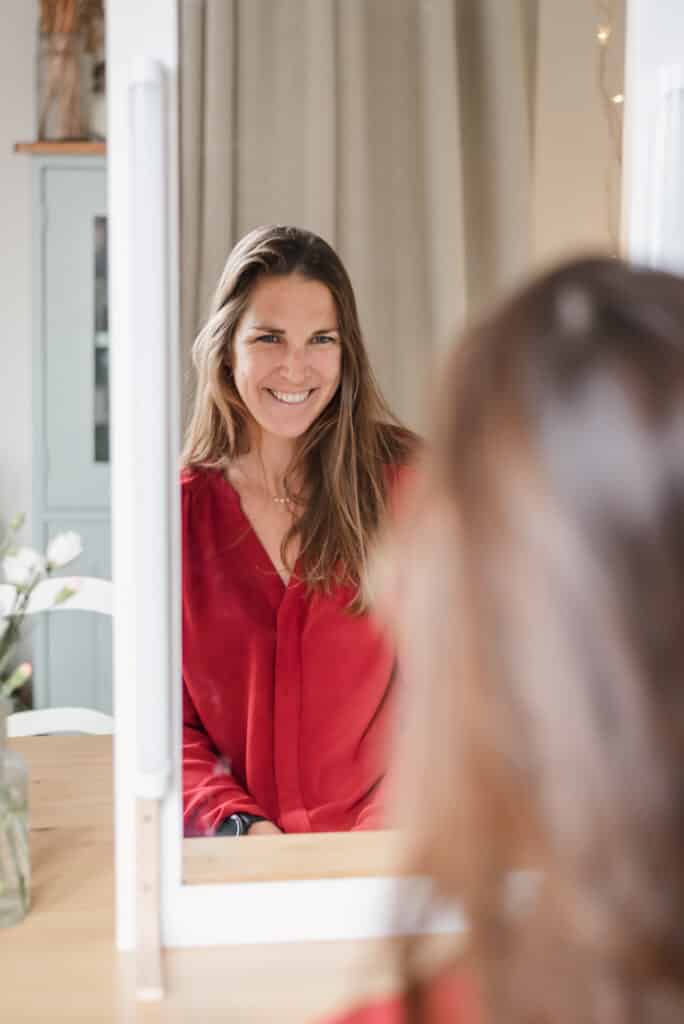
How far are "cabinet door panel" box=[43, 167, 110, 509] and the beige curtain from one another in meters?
2.13

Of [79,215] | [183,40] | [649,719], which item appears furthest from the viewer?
[79,215]

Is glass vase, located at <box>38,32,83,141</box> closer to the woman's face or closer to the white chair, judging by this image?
the white chair

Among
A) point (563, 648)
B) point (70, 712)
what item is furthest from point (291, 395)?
point (70, 712)

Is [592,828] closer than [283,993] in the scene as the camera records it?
Yes

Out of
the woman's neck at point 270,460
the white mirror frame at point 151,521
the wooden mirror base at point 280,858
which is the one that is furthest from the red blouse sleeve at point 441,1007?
the woman's neck at point 270,460

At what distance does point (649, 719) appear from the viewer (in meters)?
0.37

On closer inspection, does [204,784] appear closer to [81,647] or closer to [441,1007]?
[441,1007]

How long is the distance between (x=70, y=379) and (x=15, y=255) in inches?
21.4

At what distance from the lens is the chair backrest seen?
178 centimetres

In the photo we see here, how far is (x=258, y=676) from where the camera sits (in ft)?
3.47

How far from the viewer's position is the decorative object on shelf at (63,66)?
122 inches

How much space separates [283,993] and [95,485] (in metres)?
2.26

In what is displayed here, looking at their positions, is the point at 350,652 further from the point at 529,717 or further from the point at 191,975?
the point at 529,717

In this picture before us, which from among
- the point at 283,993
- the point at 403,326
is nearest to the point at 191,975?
the point at 283,993
